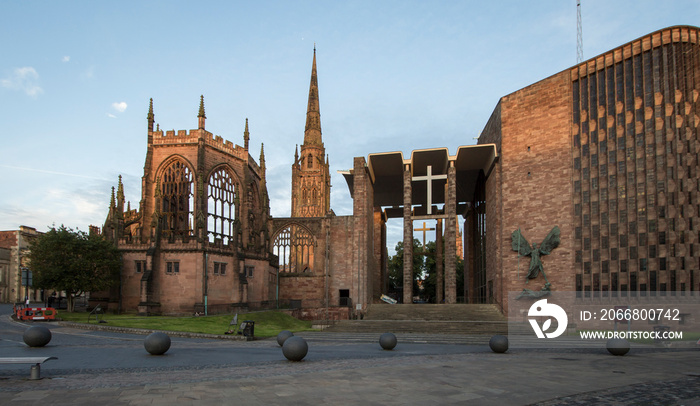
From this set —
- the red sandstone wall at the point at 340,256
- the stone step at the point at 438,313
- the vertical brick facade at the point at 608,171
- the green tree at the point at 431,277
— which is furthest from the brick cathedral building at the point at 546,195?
the green tree at the point at 431,277

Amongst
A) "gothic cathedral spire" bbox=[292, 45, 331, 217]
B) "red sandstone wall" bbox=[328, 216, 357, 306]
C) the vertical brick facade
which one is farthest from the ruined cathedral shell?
"gothic cathedral spire" bbox=[292, 45, 331, 217]

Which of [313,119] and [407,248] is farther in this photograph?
[313,119]

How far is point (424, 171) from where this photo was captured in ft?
169

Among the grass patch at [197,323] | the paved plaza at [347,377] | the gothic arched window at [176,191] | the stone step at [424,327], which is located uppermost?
the gothic arched window at [176,191]

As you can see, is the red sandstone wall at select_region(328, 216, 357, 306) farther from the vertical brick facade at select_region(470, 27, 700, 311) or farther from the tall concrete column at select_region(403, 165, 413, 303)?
the vertical brick facade at select_region(470, 27, 700, 311)

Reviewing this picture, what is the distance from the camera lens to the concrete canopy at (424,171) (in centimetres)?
4553

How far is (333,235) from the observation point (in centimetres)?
5350

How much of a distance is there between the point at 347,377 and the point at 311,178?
70884 mm

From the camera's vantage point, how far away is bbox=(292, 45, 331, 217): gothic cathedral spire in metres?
80.0

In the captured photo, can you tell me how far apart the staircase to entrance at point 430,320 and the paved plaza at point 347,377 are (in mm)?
12917

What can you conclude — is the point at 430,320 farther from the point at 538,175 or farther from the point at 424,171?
the point at 424,171

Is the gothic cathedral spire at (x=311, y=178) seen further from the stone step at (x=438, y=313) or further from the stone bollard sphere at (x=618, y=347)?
the stone bollard sphere at (x=618, y=347)

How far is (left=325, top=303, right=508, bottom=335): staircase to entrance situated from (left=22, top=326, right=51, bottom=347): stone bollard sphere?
18166 millimetres

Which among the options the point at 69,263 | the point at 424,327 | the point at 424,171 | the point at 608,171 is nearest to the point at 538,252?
the point at 608,171
